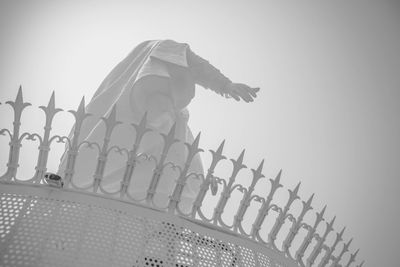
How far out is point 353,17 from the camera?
1006 cm

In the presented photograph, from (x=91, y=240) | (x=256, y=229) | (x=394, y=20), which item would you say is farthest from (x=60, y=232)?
(x=394, y=20)

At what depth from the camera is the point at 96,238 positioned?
2.65 metres

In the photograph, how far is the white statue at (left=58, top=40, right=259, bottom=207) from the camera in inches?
171

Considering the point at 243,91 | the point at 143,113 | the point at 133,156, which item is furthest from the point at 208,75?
the point at 133,156

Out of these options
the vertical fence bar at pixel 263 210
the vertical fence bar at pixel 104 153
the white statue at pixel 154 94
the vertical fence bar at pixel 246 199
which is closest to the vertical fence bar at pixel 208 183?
the vertical fence bar at pixel 246 199

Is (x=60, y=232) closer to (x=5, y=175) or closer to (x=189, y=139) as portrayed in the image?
(x=5, y=175)

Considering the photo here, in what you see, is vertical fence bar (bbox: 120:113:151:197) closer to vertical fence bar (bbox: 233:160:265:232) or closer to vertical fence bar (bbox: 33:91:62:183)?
vertical fence bar (bbox: 33:91:62:183)

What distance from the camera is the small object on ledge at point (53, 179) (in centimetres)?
282

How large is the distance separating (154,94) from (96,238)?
236 centimetres

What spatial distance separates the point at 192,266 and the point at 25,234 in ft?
3.58

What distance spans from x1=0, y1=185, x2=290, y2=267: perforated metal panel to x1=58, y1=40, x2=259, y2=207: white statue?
1.09 m

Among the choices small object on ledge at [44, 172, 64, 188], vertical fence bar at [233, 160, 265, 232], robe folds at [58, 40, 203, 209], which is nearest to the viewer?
small object on ledge at [44, 172, 64, 188]

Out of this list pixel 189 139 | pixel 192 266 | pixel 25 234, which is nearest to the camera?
pixel 25 234

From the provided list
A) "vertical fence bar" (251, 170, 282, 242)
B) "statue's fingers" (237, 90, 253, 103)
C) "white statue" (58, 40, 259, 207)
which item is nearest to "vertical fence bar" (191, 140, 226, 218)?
"vertical fence bar" (251, 170, 282, 242)
